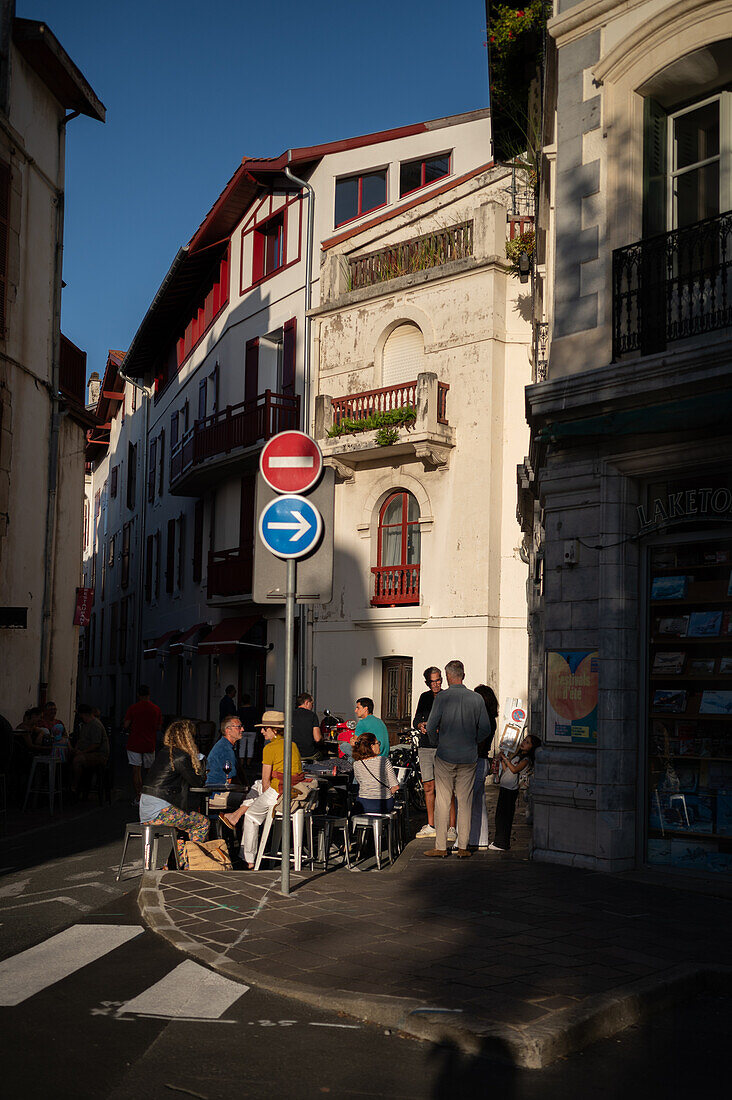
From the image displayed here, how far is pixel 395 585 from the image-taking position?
23.7 meters

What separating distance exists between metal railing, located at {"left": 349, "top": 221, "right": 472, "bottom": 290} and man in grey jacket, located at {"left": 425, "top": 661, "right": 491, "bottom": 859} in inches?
544

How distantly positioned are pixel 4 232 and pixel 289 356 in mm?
10028

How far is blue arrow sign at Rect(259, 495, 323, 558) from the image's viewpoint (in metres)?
8.56

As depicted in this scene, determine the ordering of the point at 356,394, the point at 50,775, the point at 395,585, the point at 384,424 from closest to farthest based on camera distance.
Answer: the point at 50,775 → the point at 384,424 → the point at 395,585 → the point at 356,394

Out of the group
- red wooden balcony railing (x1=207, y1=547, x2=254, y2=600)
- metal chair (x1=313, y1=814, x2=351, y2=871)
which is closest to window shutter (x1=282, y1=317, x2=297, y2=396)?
red wooden balcony railing (x1=207, y1=547, x2=254, y2=600)

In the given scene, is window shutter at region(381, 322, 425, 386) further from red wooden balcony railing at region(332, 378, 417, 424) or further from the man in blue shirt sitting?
the man in blue shirt sitting

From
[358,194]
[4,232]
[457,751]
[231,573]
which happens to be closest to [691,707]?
[457,751]

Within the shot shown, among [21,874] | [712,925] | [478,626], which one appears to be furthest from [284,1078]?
[478,626]

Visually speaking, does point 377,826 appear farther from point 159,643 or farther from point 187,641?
point 159,643

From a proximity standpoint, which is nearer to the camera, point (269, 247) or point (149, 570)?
point (269, 247)

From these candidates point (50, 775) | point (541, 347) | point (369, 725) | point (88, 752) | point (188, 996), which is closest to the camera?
point (188, 996)

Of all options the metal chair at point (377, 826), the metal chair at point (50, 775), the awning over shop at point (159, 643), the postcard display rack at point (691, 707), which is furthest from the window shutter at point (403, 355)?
the metal chair at point (377, 826)

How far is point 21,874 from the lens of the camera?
10422mm

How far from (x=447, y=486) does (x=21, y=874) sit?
1396cm
